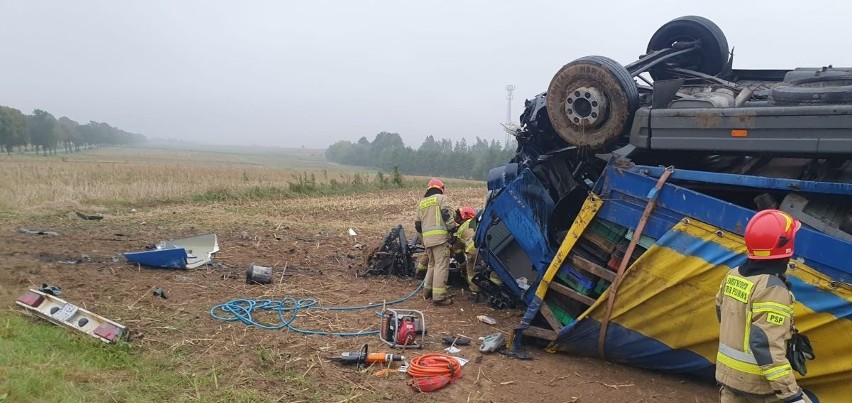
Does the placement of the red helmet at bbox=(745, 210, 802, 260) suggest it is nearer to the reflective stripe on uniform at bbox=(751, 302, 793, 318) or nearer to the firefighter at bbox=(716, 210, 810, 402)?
the firefighter at bbox=(716, 210, 810, 402)

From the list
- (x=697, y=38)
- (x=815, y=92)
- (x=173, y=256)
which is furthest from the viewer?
(x=173, y=256)

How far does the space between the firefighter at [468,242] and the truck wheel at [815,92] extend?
3612mm

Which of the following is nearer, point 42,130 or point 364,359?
point 364,359

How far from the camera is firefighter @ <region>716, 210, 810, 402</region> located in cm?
264

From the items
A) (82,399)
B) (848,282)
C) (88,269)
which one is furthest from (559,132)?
(88,269)

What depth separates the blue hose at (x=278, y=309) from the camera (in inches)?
227

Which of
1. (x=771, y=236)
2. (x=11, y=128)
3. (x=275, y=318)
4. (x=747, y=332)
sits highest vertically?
(x=11, y=128)

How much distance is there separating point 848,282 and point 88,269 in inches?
323

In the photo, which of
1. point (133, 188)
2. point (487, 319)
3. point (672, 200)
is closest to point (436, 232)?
point (487, 319)

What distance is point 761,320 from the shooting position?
8.79 ft

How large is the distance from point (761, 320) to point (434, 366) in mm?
2623

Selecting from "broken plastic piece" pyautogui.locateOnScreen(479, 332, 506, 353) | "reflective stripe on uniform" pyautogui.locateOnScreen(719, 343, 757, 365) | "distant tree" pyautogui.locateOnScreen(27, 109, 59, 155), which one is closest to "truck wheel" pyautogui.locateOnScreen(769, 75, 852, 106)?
"reflective stripe on uniform" pyautogui.locateOnScreen(719, 343, 757, 365)

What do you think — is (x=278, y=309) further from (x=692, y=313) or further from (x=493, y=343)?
(x=692, y=313)

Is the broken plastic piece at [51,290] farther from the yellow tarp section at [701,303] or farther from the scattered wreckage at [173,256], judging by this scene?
the yellow tarp section at [701,303]
